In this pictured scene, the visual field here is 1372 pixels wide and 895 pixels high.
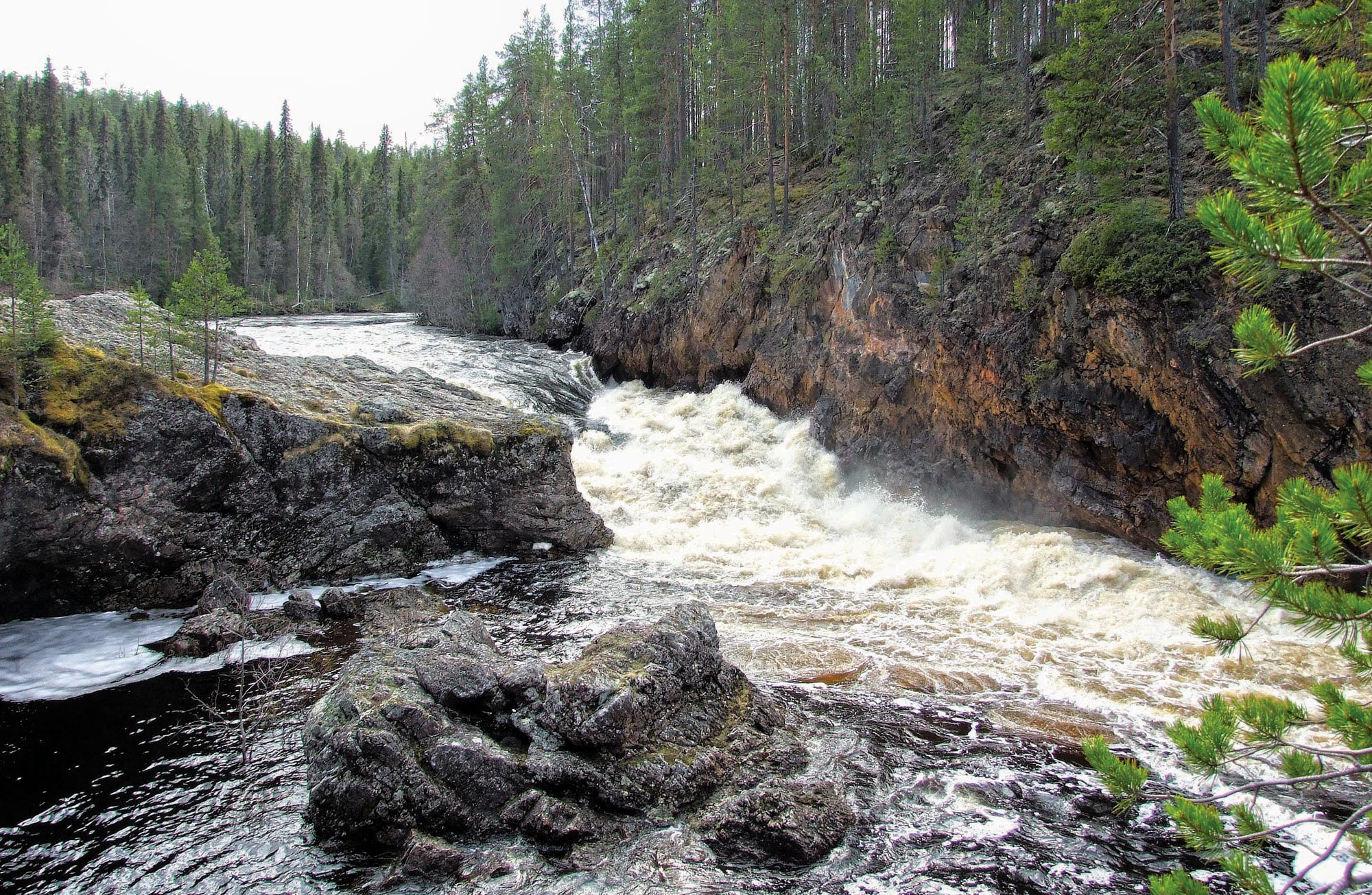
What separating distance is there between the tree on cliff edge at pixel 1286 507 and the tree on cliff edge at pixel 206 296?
49.2ft

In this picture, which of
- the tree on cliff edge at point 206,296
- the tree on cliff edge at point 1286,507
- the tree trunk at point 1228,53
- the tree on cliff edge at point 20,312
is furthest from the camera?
the tree trunk at point 1228,53

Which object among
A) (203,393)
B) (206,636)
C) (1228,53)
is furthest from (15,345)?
(1228,53)

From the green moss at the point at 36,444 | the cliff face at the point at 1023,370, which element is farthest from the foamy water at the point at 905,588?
the green moss at the point at 36,444

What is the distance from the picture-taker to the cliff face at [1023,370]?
11734 millimetres

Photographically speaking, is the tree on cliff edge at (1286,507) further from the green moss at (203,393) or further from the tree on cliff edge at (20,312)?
the tree on cliff edge at (20,312)

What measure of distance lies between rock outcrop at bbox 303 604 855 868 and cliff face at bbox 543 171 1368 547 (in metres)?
9.73

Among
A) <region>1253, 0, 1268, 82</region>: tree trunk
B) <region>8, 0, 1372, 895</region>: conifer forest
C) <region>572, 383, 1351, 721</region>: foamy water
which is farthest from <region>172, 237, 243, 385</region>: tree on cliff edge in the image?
<region>1253, 0, 1268, 82</region>: tree trunk

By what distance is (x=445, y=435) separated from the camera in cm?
1526

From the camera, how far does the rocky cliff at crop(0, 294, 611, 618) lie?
441 inches

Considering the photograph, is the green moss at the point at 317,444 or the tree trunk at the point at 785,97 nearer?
the green moss at the point at 317,444

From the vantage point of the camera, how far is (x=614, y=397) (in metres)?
28.5

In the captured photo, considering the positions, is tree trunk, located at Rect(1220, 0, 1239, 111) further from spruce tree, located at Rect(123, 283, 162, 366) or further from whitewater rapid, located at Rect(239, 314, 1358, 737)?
spruce tree, located at Rect(123, 283, 162, 366)

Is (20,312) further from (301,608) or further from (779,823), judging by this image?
(779,823)

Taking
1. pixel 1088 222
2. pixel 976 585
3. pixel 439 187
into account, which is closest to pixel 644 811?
pixel 976 585
